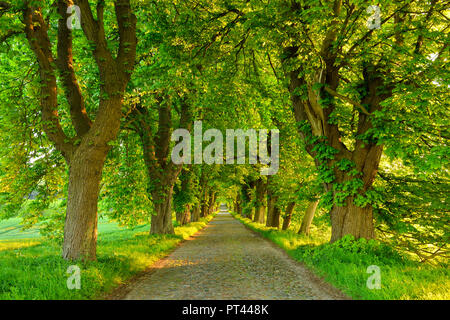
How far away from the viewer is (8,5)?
261 inches

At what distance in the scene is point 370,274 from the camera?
580 cm

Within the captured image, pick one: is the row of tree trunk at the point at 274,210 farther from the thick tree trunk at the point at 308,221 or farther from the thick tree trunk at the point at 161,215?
the thick tree trunk at the point at 161,215

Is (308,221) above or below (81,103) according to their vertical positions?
below

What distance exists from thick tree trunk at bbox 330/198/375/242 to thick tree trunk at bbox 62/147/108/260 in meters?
7.12

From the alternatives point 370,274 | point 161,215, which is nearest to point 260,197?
point 161,215

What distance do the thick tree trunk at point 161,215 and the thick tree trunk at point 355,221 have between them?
9.33 meters

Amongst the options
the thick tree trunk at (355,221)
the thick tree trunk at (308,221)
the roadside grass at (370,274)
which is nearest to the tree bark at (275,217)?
the thick tree trunk at (308,221)

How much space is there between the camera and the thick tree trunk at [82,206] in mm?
6879

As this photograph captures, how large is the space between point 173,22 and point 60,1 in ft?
11.5

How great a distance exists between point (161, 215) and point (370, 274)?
1139 cm

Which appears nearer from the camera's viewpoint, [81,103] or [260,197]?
[81,103]

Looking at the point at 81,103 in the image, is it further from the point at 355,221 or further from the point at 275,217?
the point at 275,217

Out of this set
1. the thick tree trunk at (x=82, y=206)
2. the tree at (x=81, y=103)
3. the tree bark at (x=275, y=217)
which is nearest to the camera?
the thick tree trunk at (x=82, y=206)
